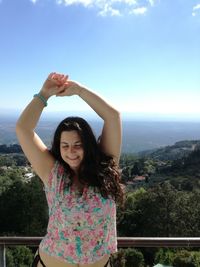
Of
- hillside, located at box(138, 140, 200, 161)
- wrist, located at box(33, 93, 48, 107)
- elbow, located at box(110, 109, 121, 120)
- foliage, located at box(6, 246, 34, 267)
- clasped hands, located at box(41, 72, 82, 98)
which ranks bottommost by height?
hillside, located at box(138, 140, 200, 161)

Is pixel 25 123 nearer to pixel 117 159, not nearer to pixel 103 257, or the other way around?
pixel 117 159

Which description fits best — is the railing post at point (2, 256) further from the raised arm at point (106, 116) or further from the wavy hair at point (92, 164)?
the raised arm at point (106, 116)

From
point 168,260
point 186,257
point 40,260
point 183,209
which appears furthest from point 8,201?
point 40,260

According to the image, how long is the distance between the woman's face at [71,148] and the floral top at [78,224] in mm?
98

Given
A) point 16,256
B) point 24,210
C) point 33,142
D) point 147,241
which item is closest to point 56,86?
point 33,142

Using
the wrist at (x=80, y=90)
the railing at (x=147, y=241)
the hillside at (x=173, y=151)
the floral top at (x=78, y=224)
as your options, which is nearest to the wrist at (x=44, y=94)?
the wrist at (x=80, y=90)

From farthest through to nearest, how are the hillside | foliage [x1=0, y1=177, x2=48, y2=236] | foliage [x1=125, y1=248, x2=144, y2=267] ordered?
the hillside
foliage [x1=0, y1=177, x2=48, y2=236]
foliage [x1=125, y1=248, x2=144, y2=267]

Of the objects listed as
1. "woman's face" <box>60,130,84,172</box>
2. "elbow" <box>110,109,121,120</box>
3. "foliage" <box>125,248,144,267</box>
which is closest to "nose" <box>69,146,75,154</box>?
"woman's face" <box>60,130,84,172</box>

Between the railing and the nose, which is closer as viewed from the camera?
the nose

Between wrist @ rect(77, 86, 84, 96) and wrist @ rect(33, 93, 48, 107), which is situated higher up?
wrist @ rect(77, 86, 84, 96)

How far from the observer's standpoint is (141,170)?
6775cm

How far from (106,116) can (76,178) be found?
33 cm

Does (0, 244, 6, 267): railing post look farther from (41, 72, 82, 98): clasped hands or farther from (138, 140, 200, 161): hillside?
(138, 140, 200, 161): hillside

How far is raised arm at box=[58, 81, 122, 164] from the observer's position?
80.0 inches
